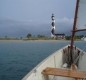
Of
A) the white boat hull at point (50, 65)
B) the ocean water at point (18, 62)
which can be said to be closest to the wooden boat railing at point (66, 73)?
the white boat hull at point (50, 65)

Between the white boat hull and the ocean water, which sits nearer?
the white boat hull

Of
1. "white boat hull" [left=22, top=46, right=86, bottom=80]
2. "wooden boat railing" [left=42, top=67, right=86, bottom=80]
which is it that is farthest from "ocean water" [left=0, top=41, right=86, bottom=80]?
"wooden boat railing" [left=42, top=67, right=86, bottom=80]

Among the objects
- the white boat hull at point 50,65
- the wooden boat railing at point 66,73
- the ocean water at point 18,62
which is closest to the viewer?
the white boat hull at point 50,65

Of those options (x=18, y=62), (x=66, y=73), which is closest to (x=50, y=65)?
(x=66, y=73)

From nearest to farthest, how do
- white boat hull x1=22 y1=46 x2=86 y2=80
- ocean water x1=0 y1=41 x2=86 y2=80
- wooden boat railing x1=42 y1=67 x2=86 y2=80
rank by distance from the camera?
white boat hull x1=22 y1=46 x2=86 y2=80, wooden boat railing x1=42 y1=67 x2=86 y2=80, ocean water x1=0 y1=41 x2=86 y2=80

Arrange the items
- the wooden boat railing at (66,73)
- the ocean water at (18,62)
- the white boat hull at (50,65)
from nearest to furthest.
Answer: the white boat hull at (50,65)
the wooden boat railing at (66,73)
the ocean water at (18,62)

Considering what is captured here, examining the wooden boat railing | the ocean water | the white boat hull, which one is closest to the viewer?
the white boat hull

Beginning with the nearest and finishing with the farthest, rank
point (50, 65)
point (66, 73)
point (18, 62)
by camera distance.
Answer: point (66, 73) → point (50, 65) → point (18, 62)

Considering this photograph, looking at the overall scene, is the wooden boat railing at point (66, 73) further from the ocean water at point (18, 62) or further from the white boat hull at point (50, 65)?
the ocean water at point (18, 62)

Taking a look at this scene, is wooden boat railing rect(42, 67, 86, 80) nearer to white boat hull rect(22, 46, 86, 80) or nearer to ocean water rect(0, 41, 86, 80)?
white boat hull rect(22, 46, 86, 80)

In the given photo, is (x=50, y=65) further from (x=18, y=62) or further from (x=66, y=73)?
(x=18, y=62)

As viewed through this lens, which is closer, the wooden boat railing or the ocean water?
the wooden boat railing

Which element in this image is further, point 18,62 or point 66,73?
point 18,62

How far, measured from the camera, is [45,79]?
1127 centimetres
